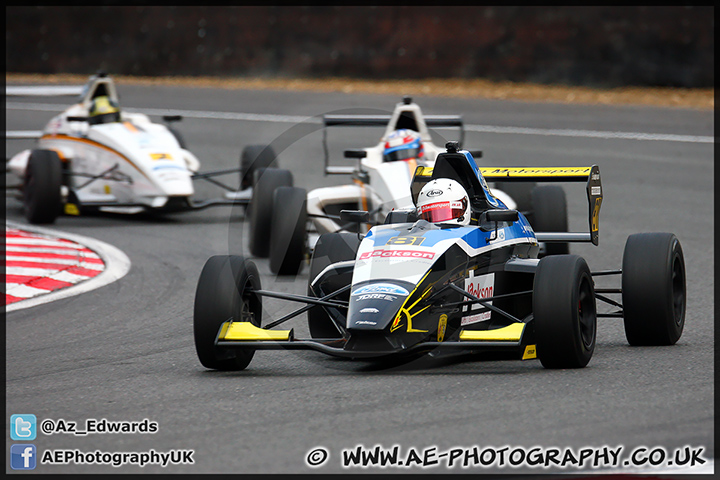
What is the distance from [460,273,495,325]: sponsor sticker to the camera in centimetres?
688

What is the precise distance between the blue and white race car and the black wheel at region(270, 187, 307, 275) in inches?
92.4

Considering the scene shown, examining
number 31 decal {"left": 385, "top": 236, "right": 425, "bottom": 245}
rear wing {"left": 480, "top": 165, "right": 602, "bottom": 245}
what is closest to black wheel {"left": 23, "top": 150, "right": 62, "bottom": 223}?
rear wing {"left": 480, "top": 165, "right": 602, "bottom": 245}

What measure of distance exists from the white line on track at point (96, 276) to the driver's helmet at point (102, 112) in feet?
5.49

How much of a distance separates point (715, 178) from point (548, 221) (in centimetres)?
740

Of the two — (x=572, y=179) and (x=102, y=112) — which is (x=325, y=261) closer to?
(x=572, y=179)

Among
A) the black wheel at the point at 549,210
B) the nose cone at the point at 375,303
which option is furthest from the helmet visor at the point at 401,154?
the nose cone at the point at 375,303

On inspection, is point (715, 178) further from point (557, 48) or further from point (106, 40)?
point (106, 40)

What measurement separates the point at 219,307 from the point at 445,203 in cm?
158

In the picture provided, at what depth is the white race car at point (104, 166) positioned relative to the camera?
42.8 feet

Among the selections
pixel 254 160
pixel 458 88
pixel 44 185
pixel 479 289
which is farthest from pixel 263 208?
pixel 458 88

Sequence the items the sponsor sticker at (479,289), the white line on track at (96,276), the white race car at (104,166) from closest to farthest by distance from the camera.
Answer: the sponsor sticker at (479,289) → the white line on track at (96,276) → the white race car at (104,166)

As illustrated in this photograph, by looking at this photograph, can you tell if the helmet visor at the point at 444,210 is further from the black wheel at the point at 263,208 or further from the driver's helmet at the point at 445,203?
the black wheel at the point at 263,208

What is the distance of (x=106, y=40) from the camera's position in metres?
29.2

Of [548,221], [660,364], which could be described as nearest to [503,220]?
[660,364]
